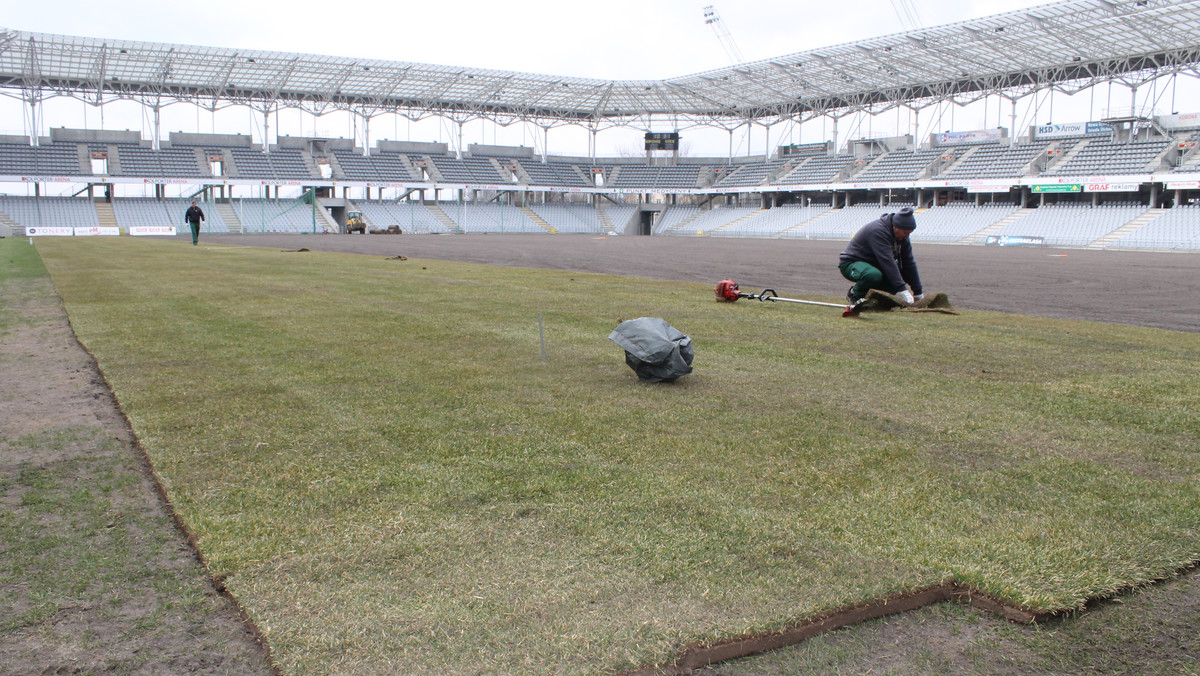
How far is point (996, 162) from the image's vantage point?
211 ft

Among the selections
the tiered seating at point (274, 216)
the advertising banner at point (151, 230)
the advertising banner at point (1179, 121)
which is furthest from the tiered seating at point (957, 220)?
the advertising banner at point (151, 230)

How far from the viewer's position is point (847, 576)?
2877 mm

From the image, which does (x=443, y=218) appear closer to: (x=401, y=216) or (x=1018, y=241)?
(x=401, y=216)

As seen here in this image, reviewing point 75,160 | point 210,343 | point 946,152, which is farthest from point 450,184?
point 210,343

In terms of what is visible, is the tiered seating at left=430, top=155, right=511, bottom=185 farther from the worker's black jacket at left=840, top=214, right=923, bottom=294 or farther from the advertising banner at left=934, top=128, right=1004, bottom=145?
the worker's black jacket at left=840, top=214, right=923, bottom=294

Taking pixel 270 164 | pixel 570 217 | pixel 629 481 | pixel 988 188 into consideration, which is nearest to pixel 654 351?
pixel 629 481

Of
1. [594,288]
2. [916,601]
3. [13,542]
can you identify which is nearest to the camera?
[916,601]

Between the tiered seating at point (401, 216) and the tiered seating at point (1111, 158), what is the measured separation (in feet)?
167

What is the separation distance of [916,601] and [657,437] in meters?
1.99

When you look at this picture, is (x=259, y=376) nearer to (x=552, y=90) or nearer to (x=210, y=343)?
(x=210, y=343)

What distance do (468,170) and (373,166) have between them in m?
9.90

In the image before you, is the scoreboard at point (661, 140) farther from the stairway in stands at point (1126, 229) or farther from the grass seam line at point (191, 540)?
the grass seam line at point (191, 540)

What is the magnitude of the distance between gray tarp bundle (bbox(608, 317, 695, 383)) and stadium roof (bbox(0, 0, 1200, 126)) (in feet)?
172

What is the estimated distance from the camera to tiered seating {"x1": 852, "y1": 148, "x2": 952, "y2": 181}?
69.1 metres
